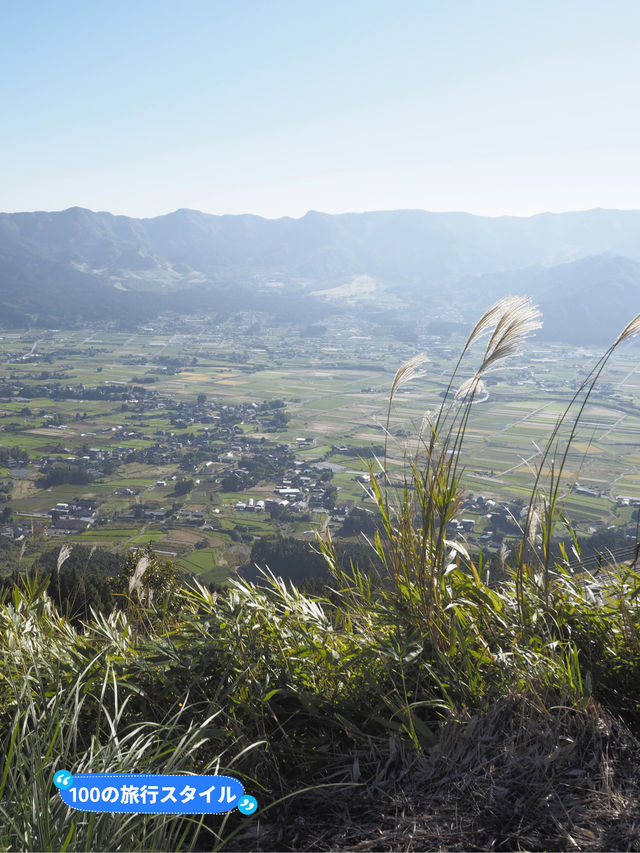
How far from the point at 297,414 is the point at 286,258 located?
109 meters

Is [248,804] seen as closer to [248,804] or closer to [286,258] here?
[248,804]

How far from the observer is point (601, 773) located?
3.99 feet

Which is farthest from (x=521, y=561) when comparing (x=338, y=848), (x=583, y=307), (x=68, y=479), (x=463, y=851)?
(x=583, y=307)

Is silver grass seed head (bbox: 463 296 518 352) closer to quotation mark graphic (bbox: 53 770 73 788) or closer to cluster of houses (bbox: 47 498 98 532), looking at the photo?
quotation mark graphic (bbox: 53 770 73 788)

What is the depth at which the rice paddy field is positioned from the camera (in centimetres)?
2062

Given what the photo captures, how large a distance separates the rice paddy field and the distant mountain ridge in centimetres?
2307

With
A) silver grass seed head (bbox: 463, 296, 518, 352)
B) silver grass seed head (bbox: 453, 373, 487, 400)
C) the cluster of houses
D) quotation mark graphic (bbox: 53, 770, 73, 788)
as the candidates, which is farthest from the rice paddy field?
quotation mark graphic (bbox: 53, 770, 73, 788)

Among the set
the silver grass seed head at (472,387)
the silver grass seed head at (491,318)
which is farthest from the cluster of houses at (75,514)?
the silver grass seed head at (491,318)

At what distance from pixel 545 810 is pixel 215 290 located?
363 ft

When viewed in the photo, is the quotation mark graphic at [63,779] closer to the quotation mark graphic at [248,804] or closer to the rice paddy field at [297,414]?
the quotation mark graphic at [248,804]

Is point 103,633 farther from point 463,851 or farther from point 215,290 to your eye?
point 215,290

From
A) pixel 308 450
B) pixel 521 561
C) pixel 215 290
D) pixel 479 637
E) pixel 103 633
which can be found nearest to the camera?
pixel 479 637

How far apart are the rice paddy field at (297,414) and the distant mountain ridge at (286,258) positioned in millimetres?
23071

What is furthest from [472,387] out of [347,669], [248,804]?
[248,804]
